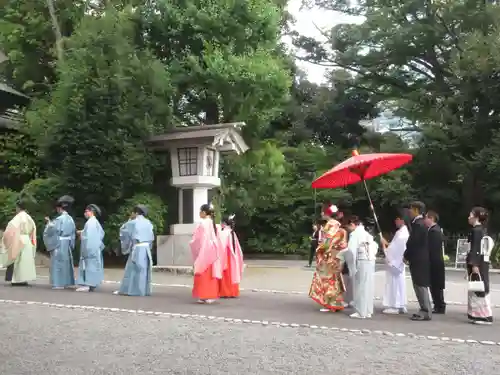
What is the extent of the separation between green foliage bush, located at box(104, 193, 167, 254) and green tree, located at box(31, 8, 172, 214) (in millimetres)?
470

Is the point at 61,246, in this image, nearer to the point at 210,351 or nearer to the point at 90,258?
the point at 90,258

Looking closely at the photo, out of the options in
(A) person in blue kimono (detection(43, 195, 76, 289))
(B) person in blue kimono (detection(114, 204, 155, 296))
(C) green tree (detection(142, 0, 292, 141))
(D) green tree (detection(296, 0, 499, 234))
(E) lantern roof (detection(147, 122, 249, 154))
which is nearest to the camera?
(B) person in blue kimono (detection(114, 204, 155, 296))

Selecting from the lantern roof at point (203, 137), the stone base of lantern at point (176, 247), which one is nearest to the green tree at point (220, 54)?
the lantern roof at point (203, 137)

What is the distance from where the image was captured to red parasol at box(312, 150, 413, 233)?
30.8 feet

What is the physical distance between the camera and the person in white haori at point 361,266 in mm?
8836

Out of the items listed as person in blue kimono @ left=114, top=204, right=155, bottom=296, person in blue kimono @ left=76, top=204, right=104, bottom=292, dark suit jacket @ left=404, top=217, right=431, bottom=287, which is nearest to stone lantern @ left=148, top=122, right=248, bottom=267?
person in blue kimono @ left=76, top=204, right=104, bottom=292

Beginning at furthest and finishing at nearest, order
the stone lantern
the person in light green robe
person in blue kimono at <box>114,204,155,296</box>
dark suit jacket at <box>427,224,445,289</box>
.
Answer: the stone lantern < the person in light green robe < person in blue kimono at <box>114,204,155,296</box> < dark suit jacket at <box>427,224,445,289</box>

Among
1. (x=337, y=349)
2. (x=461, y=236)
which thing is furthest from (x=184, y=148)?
(x=461, y=236)

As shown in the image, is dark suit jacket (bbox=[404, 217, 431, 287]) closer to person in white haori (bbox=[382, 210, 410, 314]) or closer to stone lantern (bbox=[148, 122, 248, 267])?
person in white haori (bbox=[382, 210, 410, 314])

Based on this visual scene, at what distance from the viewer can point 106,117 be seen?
1688 cm

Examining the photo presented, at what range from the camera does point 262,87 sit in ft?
61.1

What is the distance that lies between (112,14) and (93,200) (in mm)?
5921

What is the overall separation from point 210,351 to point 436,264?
14.3 feet

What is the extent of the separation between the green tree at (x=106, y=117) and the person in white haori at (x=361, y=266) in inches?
364
